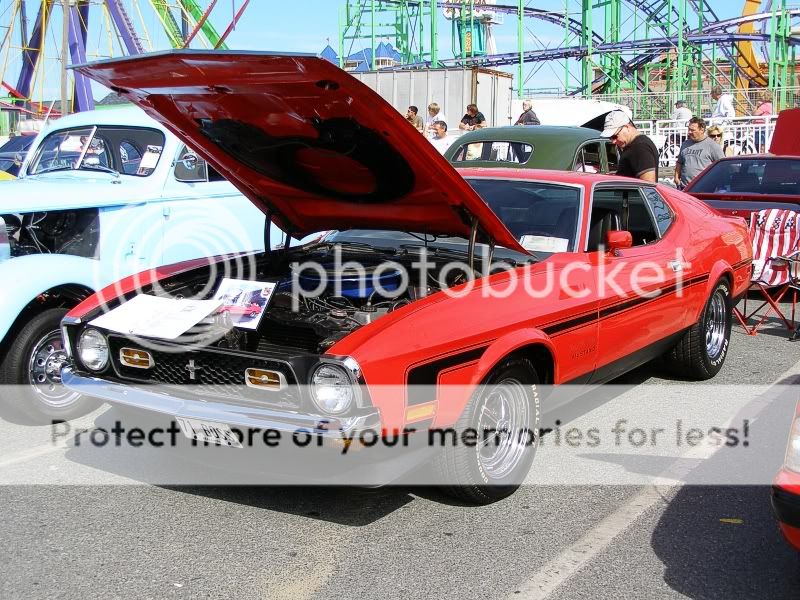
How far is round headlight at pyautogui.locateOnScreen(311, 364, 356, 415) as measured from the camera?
3449mm

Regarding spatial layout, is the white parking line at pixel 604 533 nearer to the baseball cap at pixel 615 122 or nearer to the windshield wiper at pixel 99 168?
the windshield wiper at pixel 99 168

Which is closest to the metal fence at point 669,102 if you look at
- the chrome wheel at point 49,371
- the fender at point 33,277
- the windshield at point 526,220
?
the windshield at point 526,220

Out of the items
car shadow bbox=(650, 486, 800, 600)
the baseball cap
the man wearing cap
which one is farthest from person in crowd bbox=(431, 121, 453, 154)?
car shadow bbox=(650, 486, 800, 600)

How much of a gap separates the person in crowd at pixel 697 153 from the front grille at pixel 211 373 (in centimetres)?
855

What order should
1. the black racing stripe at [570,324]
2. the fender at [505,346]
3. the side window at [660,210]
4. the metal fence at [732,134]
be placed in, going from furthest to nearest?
the metal fence at [732,134], the side window at [660,210], the black racing stripe at [570,324], the fender at [505,346]

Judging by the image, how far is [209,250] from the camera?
7.05 meters

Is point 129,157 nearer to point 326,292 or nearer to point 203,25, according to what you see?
point 326,292

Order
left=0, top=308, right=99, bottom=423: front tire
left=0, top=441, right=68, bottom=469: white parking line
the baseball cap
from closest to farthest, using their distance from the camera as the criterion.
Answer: left=0, top=441, right=68, bottom=469: white parking line, left=0, top=308, right=99, bottom=423: front tire, the baseball cap

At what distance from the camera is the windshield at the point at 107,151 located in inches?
267

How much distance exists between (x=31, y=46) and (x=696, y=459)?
1365 inches

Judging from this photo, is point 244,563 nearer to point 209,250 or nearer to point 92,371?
point 92,371

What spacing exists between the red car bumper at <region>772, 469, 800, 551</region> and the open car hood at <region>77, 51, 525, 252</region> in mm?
1763

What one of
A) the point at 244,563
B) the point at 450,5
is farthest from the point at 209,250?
the point at 450,5

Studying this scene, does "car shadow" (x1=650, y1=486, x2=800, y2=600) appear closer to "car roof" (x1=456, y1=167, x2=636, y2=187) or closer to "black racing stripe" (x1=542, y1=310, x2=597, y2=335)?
"black racing stripe" (x1=542, y1=310, x2=597, y2=335)
